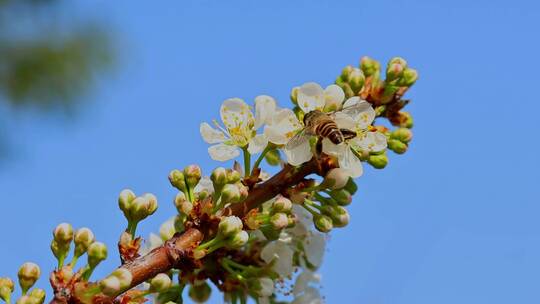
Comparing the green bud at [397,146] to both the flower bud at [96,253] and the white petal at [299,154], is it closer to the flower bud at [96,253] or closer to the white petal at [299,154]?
the white petal at [299,154]

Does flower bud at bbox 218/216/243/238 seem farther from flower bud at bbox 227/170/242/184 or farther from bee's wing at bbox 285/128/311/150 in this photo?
bee's wing at bbox 285/128/311/150

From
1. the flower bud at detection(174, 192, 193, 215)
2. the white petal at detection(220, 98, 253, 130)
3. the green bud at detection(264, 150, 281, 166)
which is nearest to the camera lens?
the flower bud at detection(174, 192, 193, 215)

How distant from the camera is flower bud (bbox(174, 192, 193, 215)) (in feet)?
9.13

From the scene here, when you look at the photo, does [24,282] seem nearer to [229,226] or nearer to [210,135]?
[229,226]

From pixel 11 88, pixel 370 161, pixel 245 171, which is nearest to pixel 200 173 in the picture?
pixel 245 171

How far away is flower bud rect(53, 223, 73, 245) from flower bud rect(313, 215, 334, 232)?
2.82 feet

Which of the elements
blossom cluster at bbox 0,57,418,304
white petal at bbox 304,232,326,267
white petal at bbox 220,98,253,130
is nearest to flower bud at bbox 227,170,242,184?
blossom cluster at bbox 0,57,418,304

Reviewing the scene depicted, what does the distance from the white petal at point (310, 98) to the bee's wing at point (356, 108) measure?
8 cm

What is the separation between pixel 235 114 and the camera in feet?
10.3

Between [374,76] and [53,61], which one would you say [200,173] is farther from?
[53,61]

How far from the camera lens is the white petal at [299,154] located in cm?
284

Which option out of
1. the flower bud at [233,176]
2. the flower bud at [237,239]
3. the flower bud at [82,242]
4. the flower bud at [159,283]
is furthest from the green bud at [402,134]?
the flower bud at [82,242]

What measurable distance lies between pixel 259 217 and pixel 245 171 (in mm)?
173

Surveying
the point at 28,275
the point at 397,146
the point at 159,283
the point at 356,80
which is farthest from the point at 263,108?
the point at 28,275
